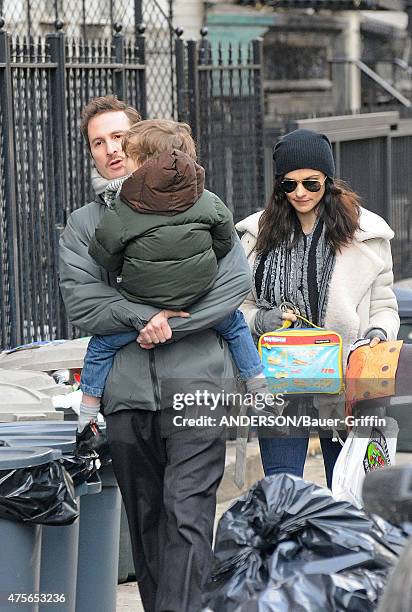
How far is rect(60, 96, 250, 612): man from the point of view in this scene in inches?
176

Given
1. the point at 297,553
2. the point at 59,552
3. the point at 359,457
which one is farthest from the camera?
the point at 359,457

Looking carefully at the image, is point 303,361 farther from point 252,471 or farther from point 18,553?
point 252,471

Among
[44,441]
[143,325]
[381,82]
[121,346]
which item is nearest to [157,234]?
[143,325]

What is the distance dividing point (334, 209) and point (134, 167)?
3.05ft

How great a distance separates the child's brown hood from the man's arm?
0.30m

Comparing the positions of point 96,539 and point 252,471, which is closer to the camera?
point 96,539

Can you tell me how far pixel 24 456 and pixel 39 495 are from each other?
0.44ft

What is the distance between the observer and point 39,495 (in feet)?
14.5

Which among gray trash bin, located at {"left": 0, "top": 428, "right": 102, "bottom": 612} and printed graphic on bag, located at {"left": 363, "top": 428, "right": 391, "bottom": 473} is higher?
printed graphic on bag, located at {"left": 363, "top": 428, "right": 391, "bottom": 473}

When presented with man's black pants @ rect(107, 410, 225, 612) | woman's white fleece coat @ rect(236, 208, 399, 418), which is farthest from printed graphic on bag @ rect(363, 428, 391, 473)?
man's black pants @ rect(107, 410, 225, 612)

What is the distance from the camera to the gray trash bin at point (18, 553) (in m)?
4.39

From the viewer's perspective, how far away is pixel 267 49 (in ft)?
82.9

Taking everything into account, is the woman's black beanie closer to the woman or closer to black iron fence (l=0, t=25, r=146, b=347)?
the woman

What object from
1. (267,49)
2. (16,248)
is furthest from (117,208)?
(267,49)
